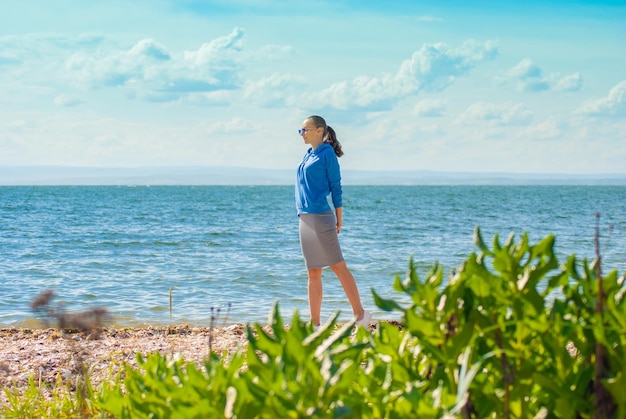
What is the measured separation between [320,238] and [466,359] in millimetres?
5088

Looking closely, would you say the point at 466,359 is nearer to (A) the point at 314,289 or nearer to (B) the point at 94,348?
(A) the point at 314,289

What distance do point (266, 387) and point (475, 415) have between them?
564mm

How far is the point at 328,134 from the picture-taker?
22.3ft

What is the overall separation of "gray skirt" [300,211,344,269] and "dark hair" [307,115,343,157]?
62 cm

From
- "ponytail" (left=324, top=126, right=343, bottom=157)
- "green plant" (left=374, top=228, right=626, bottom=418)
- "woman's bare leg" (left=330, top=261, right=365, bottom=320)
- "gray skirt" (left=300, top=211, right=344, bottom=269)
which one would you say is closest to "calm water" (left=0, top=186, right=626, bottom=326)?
"green plant" (left=374, top=228, right=626, bottom=418)

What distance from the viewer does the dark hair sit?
21.9 ft

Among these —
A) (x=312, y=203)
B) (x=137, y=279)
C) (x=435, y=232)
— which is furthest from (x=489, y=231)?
(x=312, y=203)

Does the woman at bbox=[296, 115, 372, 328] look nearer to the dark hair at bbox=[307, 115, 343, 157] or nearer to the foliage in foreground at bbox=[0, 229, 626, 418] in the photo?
the dark hair at bbox=[307, 115, 343, 157]

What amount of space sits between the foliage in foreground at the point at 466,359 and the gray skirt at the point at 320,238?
471cm

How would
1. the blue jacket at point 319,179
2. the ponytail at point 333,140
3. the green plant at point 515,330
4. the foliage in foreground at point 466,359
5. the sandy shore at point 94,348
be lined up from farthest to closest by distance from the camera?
the ponytail at point 333,140 < the blue jacket at point 319,179 < the sandy shore at point 94,348 < the green plant at point 515,330 < the foliage in foreground at point 466,359

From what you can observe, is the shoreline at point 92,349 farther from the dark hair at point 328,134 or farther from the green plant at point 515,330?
the green plant at point 515,330

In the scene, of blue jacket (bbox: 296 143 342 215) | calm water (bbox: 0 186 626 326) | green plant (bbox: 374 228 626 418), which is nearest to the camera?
green plant (bbox: 374 228 626 418)

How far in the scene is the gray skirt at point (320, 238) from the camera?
6664 mm

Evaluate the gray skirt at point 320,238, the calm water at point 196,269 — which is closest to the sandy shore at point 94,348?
the gray skirt at point 320,238
